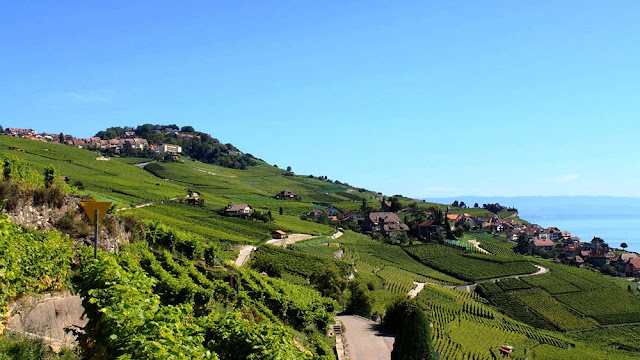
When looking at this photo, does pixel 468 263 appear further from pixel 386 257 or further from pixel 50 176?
pixel 50 176

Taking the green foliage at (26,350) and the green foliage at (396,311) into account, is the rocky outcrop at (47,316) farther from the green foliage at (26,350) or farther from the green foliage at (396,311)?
the green foliage at (396,311)

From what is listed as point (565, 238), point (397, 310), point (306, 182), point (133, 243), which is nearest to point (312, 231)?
point (397, 310)

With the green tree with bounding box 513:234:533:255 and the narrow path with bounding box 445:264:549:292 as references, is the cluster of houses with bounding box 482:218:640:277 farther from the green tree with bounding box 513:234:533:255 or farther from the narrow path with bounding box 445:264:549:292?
the narrow path with bounding box 445:264:549:292

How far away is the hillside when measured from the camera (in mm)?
8875

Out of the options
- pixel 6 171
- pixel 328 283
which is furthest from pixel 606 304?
pixel 6 171

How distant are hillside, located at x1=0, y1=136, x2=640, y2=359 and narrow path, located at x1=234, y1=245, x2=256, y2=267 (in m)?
1.30

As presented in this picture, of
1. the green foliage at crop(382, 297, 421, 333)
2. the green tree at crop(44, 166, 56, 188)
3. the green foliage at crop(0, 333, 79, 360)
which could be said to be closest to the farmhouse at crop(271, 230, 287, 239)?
the green foliage at crop(382, 297, 421, 333)

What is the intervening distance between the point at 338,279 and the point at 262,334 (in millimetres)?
31927

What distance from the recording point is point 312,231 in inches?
2889

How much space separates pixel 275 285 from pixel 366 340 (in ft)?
23.5

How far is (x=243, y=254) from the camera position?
161ft

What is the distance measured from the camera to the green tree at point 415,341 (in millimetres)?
22453

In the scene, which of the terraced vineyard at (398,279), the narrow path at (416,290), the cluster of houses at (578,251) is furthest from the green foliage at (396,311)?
the cluster of houses at (578,251)

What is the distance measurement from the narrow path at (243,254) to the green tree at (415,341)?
2091 centimetres
